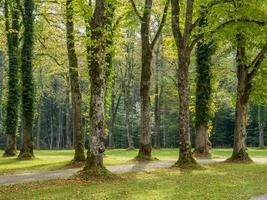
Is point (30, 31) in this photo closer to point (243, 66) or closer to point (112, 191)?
point (243, 66)

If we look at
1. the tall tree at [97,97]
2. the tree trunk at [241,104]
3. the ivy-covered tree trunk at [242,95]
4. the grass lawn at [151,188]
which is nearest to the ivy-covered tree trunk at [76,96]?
the grass lawn at [151,188]

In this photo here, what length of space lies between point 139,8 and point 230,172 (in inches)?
531

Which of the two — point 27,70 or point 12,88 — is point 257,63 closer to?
point 27,70

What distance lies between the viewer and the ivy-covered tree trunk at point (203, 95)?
33906 millimetres

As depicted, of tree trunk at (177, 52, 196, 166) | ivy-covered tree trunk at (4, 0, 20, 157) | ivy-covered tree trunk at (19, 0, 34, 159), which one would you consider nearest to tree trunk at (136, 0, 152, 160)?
tree trunk at (177, 52, 196, 166)

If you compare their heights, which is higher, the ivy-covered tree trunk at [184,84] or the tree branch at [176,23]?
the tree branch at [176,23]

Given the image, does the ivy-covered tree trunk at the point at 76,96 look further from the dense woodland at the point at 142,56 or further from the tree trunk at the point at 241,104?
the tree trunk at the point at 241,104

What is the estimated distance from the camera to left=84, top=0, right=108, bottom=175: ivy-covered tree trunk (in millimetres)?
18875

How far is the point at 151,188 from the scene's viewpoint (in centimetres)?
1602

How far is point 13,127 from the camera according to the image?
36.5 metres

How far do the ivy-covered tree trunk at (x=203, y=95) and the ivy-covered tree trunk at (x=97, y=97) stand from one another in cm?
1547

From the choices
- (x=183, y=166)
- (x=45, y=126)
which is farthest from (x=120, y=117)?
(x=183, y=166)

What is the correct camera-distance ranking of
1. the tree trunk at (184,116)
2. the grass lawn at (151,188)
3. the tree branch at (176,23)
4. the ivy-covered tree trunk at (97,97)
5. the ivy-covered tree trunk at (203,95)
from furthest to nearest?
the ivy-covered tree trunk at (203,95) → the tree branch at (176,23) → the tree trunk at (184,116) → the ivy-covered tree trunk at (97,97) → the grass lawn at (151,188)

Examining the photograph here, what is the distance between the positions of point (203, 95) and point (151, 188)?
1928 cm
